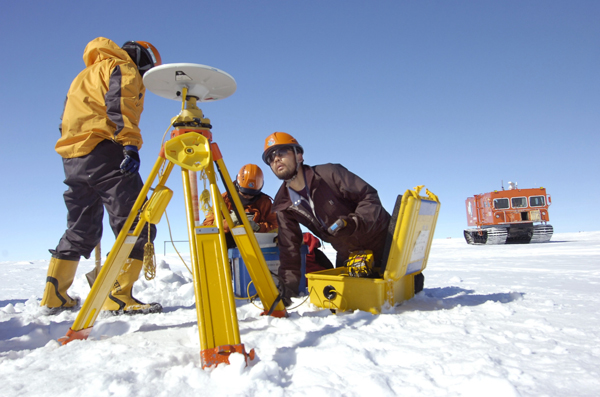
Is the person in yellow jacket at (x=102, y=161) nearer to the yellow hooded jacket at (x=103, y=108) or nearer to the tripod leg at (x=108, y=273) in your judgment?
the yellow hooded jacket at (x=103, y=108)

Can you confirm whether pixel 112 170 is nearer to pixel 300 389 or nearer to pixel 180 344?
pixel 180 344

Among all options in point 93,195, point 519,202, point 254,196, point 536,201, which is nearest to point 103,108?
point 93,195

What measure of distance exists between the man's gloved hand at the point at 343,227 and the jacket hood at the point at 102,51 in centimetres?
204

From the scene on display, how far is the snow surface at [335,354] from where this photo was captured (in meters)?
1.17

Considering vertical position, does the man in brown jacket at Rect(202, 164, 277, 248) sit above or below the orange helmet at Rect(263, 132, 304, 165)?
below

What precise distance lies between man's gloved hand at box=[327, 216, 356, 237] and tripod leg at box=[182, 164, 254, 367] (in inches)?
34.4

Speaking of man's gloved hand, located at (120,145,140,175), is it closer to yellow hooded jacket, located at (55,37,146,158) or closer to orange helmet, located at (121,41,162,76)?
yellow hooded jacket, located at (55,37,146,158)

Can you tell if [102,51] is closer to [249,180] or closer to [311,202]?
[249,180]

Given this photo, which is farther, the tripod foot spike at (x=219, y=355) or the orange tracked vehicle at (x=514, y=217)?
the orange tracked vehicle at (x=514, y=217)

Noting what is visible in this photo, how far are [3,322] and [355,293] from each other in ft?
7.83

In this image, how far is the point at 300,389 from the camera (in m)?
1.15

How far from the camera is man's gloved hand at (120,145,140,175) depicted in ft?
7.88

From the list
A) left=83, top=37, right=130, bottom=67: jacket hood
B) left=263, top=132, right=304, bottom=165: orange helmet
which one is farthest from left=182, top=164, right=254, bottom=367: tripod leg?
left=83, top=37, right=130, bottom=67: jacket hood

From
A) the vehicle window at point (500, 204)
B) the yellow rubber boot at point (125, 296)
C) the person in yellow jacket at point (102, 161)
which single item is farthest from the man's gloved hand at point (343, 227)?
the vehicle window at point (500, 204)
